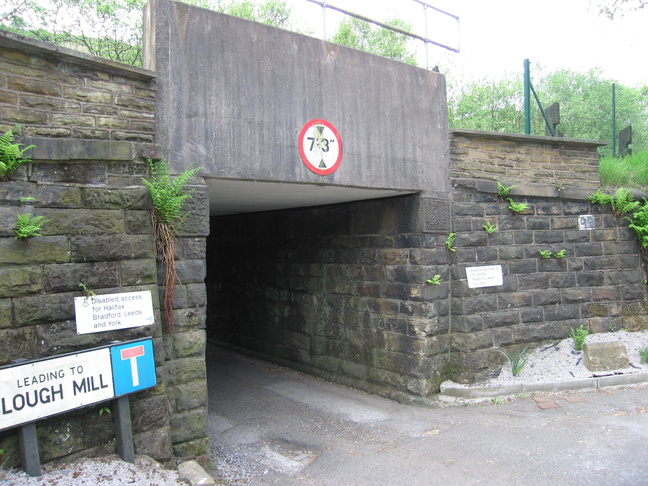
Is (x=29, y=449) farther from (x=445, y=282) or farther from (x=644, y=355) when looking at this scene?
(x=644, y=355)

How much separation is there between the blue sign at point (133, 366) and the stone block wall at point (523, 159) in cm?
453

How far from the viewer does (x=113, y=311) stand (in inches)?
152

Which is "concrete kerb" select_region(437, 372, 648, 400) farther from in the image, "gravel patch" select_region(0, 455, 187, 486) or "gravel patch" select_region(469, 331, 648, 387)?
"gravel patch" select_region(0, 455, 187, 486)

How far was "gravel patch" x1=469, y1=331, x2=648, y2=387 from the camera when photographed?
21.3 ft

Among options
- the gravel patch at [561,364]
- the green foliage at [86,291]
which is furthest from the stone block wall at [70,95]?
the gravel patch at [561,364]

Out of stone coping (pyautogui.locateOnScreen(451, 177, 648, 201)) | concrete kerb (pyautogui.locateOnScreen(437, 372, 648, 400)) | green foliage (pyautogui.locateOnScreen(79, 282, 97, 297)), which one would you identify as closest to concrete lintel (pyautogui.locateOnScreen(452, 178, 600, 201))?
stone coping (pyautogui.locateOnScreen(451, 177, 648, 201))

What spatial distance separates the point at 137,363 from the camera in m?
3.89

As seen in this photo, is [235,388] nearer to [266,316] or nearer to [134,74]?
[266,316]

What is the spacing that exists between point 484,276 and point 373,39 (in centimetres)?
2429

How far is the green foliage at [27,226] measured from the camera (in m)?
3.45

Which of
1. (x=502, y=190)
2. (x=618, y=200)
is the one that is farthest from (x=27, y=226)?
(x=618, y=200)

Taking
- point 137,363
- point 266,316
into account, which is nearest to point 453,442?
point 137,363

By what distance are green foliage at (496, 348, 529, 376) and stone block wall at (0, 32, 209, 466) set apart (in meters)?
4.15

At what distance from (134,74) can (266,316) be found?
555 centimetres
